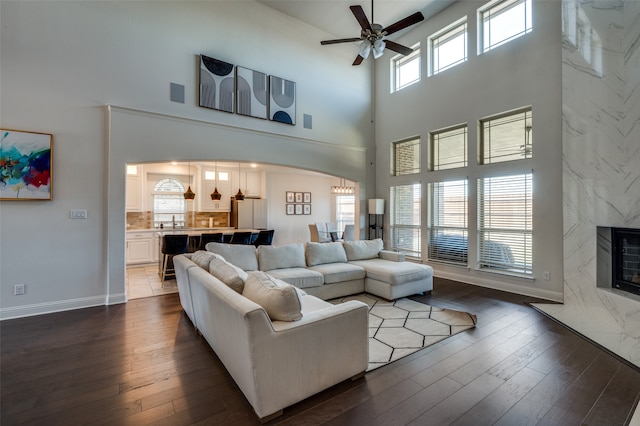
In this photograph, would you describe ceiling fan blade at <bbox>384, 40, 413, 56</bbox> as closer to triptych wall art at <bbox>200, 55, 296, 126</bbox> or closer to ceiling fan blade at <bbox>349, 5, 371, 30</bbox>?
ceiling fan blade at <bbox>349, 5, 371, 30</bbox>

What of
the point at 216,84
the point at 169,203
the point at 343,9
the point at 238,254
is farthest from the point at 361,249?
the point at 169,203

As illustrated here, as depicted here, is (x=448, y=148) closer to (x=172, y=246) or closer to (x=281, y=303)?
(x=281, y=303)

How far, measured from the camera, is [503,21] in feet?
16.3

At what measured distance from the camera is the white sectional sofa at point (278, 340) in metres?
1.75

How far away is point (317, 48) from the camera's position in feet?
20.9

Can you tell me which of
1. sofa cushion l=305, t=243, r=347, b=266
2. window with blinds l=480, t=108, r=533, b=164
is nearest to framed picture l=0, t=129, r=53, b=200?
sofa cushion l=305, t=243, r=347, b=266

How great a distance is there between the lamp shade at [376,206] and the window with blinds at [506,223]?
7.08ft

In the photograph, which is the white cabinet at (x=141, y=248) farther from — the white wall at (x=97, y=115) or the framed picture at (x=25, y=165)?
the framed picture at (x=25, y=165)

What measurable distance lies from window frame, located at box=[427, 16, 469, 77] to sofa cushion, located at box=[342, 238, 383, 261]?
3817mm

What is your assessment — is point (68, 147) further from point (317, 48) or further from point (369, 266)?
point (317, 48)

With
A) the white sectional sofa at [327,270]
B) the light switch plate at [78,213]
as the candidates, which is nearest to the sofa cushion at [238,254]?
Answer: the white sectional sofa at [327,270]

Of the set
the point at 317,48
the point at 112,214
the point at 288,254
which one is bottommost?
the point at 288,254

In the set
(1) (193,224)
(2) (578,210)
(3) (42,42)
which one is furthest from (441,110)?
(1) (193,224)

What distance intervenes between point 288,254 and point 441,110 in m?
4.20
